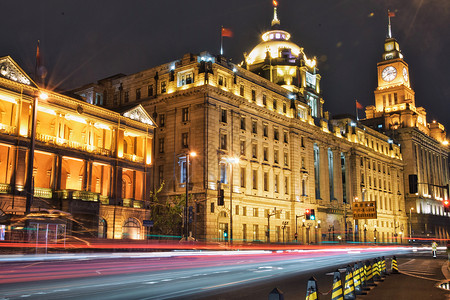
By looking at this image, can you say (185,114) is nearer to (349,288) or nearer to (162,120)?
(162,120)

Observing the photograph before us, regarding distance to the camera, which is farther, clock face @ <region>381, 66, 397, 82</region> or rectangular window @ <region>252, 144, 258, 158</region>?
clock face @ <region>381, 66, 397, 82</region>

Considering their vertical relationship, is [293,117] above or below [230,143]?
above

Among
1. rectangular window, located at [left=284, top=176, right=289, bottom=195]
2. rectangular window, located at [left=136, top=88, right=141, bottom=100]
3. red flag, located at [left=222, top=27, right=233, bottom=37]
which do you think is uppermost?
red flag, located at [left=222, top=27, right=233, bottom=37]

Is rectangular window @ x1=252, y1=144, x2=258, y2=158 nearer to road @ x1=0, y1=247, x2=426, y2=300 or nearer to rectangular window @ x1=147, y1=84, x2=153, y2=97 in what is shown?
rectangular window @ x1=147, y1=84, x2=153, y2=97

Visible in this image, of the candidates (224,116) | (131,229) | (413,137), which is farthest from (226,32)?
(413,137)

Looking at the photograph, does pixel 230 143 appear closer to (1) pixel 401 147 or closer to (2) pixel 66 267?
(2) pixel 66 267

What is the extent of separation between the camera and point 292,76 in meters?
85.2

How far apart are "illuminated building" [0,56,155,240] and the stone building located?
7.00 meters

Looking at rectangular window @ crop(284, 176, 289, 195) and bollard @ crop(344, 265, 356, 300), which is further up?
rectangular window @ crop(284, 176, 289, 195)

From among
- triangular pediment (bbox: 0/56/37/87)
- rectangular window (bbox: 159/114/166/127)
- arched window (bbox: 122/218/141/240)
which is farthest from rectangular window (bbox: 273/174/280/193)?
triangular pediment (bbox: 0/56/37/87)

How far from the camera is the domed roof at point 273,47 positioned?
88.9 metres

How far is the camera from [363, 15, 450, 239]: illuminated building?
12338 centimetres

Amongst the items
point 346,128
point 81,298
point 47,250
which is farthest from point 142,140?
point 346,128

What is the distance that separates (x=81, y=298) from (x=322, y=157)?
247 feet
